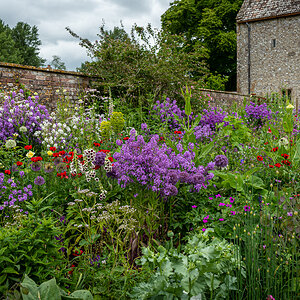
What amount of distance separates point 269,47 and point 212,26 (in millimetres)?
4841

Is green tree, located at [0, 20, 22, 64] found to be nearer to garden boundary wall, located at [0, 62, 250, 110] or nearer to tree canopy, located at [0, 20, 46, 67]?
tree canopy, located at [0, 20, 46, 67]

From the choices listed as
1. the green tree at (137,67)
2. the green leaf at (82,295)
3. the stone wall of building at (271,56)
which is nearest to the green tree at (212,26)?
the stone wall of building at (271,56)

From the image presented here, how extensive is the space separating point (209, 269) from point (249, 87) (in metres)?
20.3

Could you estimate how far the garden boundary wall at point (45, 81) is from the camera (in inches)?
306

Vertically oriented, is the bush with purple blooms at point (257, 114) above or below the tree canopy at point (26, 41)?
below

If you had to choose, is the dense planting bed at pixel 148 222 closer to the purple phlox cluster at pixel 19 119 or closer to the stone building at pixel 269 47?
the purple phlox cluster at pixel 19 119

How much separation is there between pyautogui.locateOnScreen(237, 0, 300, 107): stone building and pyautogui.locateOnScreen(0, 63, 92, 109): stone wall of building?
46.2 feet

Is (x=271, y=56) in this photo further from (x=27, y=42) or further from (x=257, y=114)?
(x=27, y=42)

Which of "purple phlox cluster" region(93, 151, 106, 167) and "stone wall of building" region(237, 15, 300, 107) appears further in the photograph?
"stone wall of building" region(237, 15, 300, 107)

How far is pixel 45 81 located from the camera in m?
8.33

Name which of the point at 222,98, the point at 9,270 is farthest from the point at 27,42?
the point at 9,270

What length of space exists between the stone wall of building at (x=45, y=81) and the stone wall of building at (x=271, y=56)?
45.2ft

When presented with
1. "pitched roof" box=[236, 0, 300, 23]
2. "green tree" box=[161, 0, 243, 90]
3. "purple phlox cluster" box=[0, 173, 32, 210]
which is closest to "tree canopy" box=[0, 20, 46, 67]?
"green tree" box=[161, 0, 243, 90]

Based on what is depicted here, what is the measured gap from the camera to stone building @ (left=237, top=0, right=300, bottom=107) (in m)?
19.4
